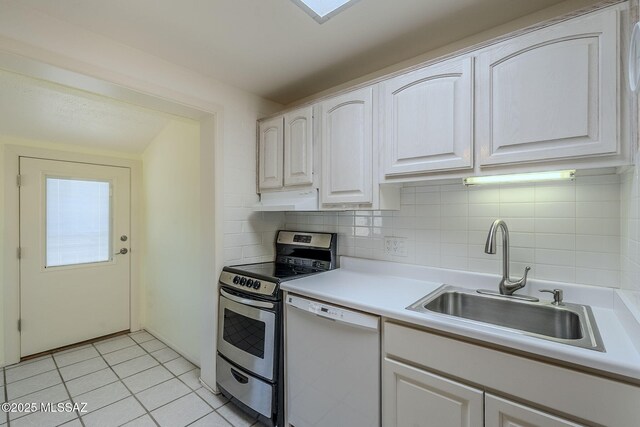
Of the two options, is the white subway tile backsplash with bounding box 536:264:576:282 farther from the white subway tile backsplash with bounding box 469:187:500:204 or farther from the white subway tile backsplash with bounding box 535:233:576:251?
the white subway tile backsplash with bounding box 469:187:500:204

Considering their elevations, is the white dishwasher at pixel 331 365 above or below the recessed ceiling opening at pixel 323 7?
below

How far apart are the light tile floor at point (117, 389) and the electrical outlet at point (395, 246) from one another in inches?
57.1

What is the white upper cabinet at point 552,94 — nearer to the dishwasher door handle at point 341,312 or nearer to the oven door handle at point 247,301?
the dishwasher door handle at point 341,312

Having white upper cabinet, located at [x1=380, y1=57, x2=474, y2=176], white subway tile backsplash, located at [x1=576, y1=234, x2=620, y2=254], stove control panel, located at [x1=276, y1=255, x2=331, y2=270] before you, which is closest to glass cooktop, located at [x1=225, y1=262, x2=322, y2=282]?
stove control panel, located at [x1=276, y1=255, x2=331, y2=270]

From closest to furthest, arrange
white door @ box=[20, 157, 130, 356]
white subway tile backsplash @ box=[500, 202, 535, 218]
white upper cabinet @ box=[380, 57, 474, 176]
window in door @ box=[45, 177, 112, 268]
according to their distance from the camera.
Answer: white upper cabinet @ box=[380, 57, 474, 176], white subway tile backsplash @ box=[500, 202, 535, 218], white door @ box=[20, 157, 130, 356], window in door @ box=[45, 177, 112, 268]

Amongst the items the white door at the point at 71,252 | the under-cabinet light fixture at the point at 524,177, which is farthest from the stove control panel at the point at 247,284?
the white door at the point at 71,252

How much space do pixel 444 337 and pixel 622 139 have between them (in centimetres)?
95

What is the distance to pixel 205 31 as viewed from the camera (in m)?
1.54

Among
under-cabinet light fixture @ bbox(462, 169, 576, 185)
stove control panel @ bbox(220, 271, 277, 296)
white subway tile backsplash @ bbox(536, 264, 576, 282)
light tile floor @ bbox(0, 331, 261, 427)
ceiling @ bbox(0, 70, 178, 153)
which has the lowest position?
light tile floor @ bbox(0, 331, 261, 427)

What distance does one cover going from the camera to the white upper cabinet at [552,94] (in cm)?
100

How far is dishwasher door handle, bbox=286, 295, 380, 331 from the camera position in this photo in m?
1.29

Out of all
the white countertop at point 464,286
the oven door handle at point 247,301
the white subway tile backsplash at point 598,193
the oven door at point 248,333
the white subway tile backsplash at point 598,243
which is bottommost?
the oven door at point 248,333

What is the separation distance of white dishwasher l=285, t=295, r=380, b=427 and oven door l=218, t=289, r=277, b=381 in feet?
0.38

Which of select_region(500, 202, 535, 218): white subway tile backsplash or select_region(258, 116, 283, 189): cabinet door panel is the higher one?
select_region(258, 116, 283, 189): cabinet door panel
